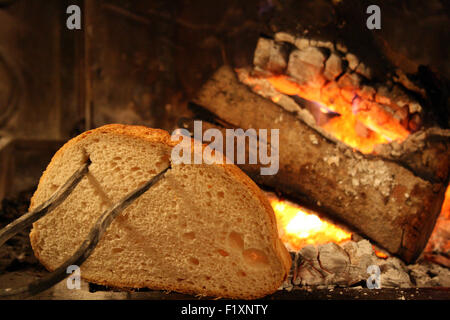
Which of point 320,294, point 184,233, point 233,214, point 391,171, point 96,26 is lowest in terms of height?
point 320,294

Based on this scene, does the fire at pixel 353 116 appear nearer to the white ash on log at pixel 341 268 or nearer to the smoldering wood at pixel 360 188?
the smoldering wood at pixel 360 188

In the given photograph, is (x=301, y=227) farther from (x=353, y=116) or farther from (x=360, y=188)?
(x=353, y=116)

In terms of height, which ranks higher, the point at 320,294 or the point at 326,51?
the point at 326,51

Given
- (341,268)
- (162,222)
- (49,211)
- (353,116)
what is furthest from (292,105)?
(49,211)

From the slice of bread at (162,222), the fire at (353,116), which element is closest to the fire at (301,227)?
the slice of bread at (162,222)

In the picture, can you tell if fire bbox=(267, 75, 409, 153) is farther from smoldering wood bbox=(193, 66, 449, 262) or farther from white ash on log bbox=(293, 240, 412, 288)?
white ash on log bbox=(293, 240, 412, 288)

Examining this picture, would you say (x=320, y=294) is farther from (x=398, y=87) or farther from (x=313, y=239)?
(x=398, y=87)
